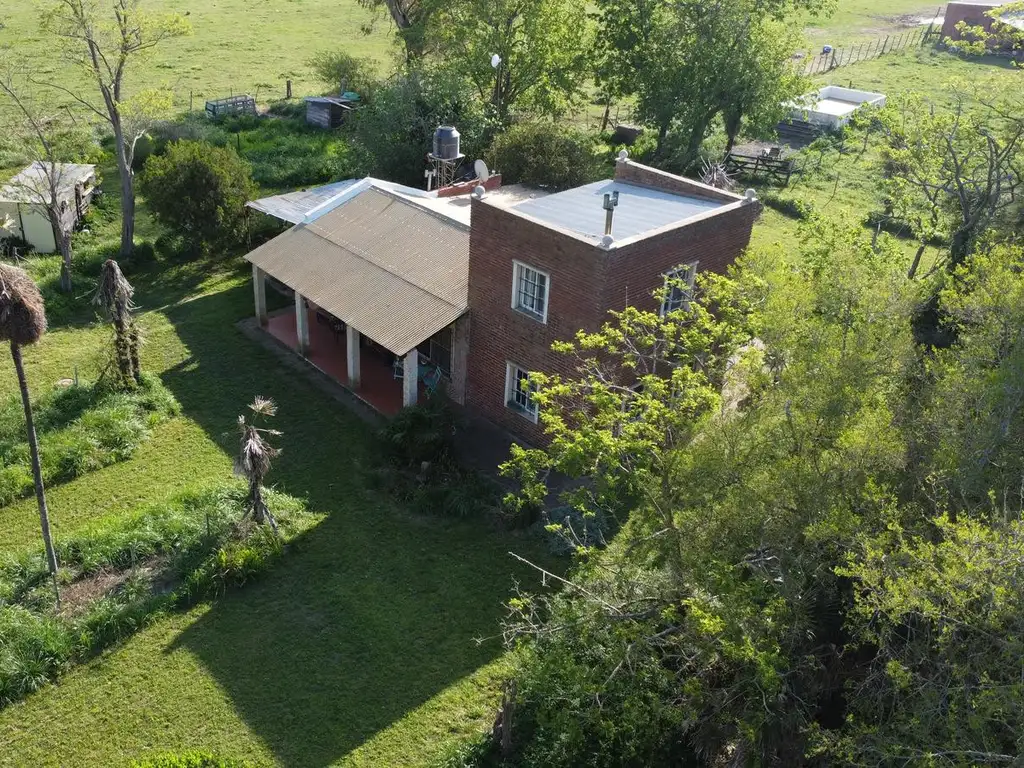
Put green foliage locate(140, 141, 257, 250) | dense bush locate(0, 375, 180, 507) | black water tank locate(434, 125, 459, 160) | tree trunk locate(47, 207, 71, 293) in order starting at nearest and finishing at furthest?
dense bush locate(0, 375, 180, 507) < tree trunk locate(47, 207, 71, 293) < black water tank locate(434, 125, 459, 160) < green foliage locate(140, 141, 257, 250)

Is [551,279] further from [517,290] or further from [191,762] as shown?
[191,762]

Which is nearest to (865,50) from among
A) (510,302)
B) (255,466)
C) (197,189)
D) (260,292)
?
(197,189)

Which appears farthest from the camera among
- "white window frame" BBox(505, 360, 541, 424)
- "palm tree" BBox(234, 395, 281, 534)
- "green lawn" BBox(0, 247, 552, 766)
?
"white window frame" BBox(505, 360, 541, 424)

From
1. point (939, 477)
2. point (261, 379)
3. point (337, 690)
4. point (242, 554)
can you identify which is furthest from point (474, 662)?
point (261, 379)

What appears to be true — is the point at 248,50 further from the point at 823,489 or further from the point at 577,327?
the point at 823,489

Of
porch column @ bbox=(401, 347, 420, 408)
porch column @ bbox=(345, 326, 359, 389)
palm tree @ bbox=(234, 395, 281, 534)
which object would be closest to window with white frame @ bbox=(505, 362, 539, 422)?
porch column @ bbox=(401, 347, 420, 408)

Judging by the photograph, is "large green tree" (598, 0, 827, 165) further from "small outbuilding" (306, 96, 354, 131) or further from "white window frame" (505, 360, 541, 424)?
"white window frame" (505, 360, 541, 424)

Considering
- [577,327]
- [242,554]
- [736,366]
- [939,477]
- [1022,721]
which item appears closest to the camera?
[1022,721]
